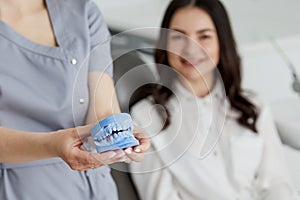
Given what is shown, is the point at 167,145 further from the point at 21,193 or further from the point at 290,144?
the point at 290,144

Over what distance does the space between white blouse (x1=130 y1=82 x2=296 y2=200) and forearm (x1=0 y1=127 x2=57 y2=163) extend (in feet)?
0.80

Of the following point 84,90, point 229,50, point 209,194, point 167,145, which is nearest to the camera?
point 84,90

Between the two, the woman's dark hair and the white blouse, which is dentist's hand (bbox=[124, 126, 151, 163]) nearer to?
the white blouse

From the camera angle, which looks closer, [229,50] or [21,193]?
[21,193]

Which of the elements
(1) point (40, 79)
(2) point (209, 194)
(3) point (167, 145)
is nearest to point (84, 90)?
(1) point (40, 79)

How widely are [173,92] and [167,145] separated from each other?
0.08m

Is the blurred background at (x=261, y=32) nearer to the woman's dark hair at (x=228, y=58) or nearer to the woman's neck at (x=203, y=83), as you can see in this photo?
the woman's dark hair at (x=228, y=58)

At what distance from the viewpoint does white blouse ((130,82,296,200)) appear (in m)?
0.90

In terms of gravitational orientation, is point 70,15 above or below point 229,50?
above

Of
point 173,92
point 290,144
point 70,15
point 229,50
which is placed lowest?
point 290,144

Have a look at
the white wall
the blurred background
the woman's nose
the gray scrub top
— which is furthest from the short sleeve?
the white wall

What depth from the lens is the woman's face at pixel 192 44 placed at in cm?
77

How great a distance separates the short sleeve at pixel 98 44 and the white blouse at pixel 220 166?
0.41ft

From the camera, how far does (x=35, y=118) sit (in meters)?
0.69
